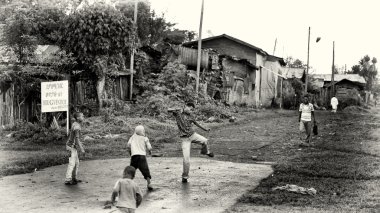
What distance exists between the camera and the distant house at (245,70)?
3578cm

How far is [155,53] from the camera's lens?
31.9 m

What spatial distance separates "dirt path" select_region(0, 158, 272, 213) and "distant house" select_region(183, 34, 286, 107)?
22.7 metres

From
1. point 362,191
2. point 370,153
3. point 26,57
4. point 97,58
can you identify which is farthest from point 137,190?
point 97,58

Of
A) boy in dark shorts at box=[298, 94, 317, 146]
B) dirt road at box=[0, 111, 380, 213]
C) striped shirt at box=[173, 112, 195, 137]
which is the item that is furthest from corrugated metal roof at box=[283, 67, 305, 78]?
striped shirt at box=[173, 112, 195, 137]

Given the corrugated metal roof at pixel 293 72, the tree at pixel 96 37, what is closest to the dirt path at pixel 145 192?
the tree at pixel 96 37

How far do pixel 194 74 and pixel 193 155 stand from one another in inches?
675

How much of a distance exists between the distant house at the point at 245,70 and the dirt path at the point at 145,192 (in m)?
22.7

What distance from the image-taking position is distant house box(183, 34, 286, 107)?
117ft

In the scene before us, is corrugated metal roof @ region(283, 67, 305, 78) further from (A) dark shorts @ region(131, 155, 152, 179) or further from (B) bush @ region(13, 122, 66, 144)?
(A) dark shorts @ region(131, 155, 152, 179)

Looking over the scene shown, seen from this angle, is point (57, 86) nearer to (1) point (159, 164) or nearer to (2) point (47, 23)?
(1) point (159, 164)

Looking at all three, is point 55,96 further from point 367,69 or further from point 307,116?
point 367,69

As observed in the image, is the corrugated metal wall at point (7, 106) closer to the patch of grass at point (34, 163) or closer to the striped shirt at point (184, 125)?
the patch of grass at point (34, 163)

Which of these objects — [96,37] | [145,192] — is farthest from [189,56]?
[145,192]

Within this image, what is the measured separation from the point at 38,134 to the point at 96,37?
22.1ft
